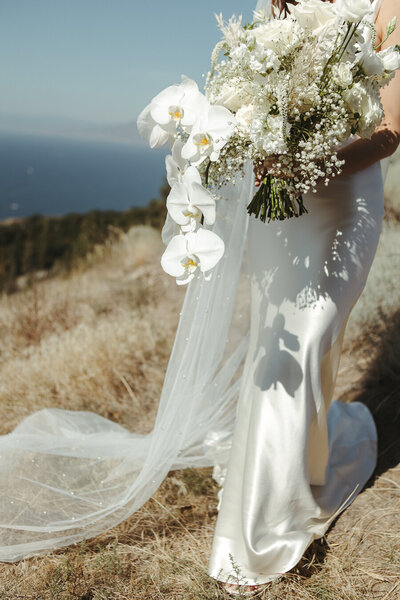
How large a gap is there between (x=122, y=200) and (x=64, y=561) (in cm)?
10587

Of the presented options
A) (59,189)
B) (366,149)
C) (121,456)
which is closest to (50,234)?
(121,456)

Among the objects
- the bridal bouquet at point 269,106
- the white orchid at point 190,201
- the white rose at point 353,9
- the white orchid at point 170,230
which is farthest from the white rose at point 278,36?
the white orchid at point 170,230

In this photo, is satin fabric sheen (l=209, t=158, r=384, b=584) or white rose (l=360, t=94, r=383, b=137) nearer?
white rose (l=360, t=94, r=383, b=137)

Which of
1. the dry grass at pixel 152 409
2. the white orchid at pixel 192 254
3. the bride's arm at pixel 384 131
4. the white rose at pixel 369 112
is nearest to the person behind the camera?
the white orchid at pixel 192 254

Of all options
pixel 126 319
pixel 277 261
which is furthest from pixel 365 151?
pixel 126 319

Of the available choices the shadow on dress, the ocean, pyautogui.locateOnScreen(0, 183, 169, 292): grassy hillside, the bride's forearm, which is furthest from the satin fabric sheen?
the ocean

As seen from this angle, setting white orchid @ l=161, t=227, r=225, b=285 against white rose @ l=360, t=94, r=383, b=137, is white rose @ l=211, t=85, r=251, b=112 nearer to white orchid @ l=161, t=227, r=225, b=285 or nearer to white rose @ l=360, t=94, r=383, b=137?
white rose @ l=360, t=94, r=383, b=137

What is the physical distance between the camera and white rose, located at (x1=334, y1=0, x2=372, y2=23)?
157 centimetres

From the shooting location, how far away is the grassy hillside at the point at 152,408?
2141 millimetres

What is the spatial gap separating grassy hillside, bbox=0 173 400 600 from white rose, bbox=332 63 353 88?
6.15 ft

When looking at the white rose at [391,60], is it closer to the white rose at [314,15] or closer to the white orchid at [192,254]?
the white rose at [314,15]

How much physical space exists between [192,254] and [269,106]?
555 millimetres

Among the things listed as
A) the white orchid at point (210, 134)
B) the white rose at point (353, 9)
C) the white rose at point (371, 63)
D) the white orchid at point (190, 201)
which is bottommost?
the white orchid at point (190, 201)

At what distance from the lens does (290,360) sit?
2119 millimetres
